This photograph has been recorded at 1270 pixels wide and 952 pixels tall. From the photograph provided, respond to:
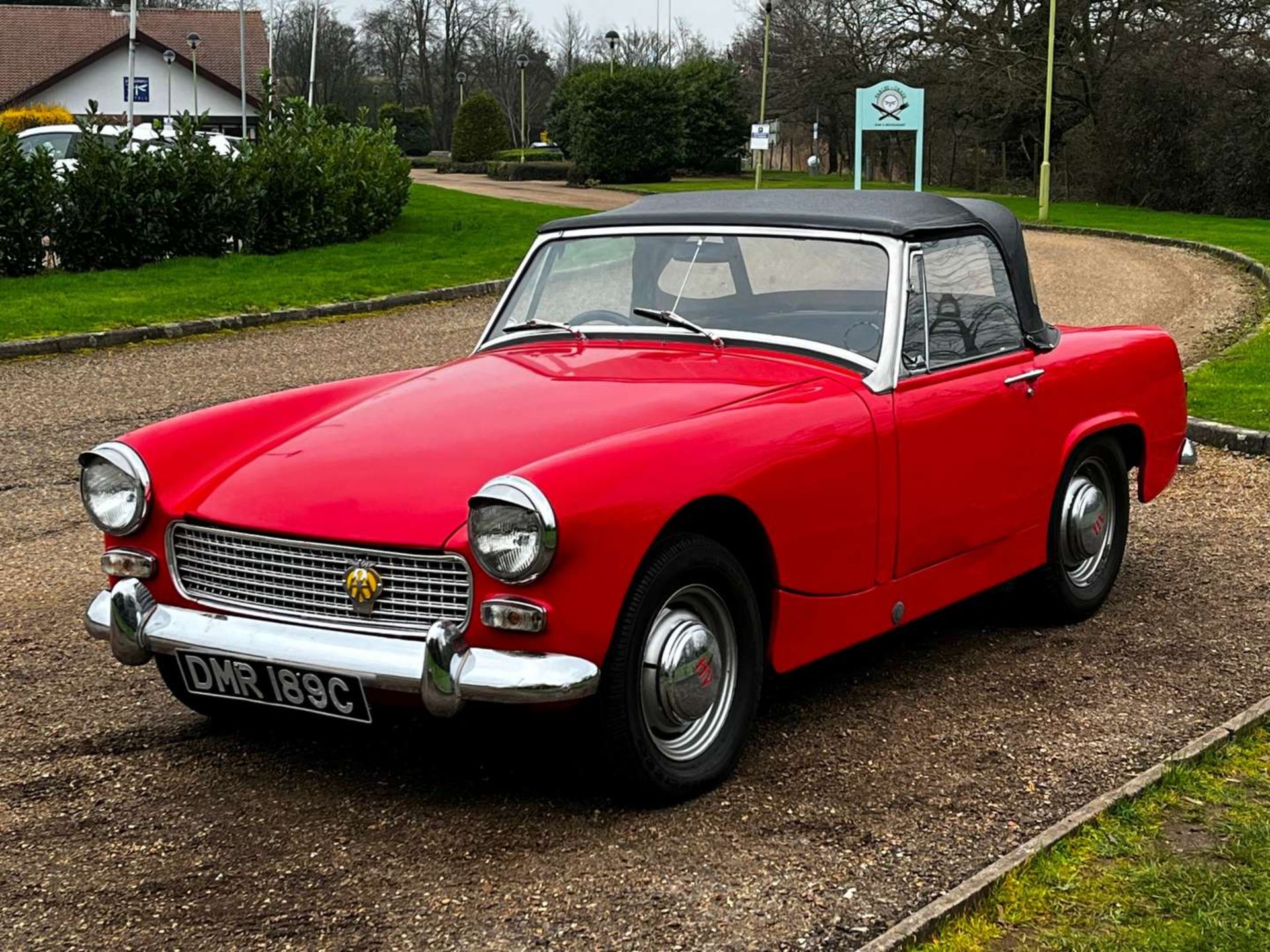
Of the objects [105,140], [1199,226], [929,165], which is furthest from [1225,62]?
[105,140]

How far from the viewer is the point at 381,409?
4848 mm

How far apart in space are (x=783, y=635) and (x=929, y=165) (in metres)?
48.3

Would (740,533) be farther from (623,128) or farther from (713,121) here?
(713,121)

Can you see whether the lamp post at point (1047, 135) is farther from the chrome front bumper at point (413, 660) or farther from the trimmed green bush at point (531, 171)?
the chrome front bumper at point (413, 660)

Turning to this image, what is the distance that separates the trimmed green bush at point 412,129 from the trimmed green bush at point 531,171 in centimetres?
2458

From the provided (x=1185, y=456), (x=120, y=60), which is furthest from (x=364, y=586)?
(x=120, y=60)

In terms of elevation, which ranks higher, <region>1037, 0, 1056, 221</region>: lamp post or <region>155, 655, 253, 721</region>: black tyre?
<region>1037, 0, 1056, 221</region>: lamp post

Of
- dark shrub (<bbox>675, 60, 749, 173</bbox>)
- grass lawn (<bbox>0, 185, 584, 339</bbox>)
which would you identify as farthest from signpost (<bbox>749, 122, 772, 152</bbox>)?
dark shrub (<bbox>675, 60, 749, 173</bbox>)

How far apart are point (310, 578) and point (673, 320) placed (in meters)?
1.73

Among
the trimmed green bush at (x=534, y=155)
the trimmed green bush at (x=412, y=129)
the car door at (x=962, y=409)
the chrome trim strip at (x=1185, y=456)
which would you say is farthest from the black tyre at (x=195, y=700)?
the trimmed green bush at (x=412, y=129)

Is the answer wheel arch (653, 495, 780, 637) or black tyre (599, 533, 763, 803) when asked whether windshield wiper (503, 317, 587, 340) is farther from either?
black tyre (599, 533, 763, 803)

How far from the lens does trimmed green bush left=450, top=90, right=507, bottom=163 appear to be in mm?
52844

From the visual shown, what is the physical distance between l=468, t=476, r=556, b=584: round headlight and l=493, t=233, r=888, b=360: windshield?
5.45ft

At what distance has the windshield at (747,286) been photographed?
5312 mm
